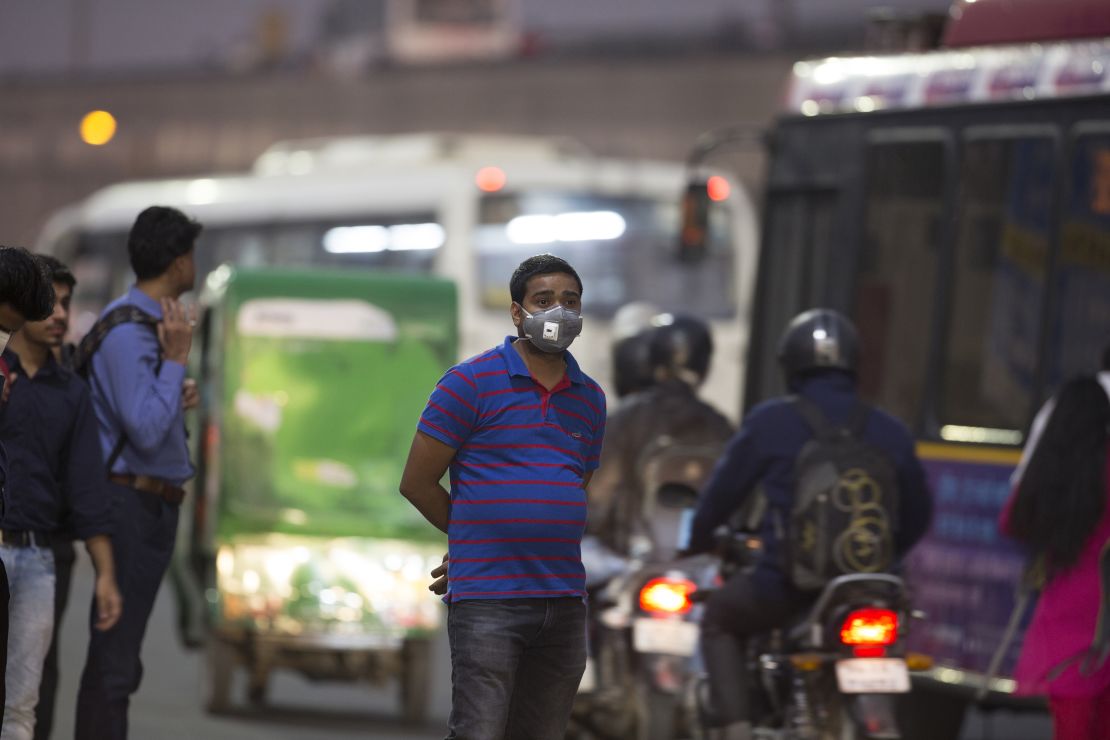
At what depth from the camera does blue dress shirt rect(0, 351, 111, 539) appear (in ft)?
21.6

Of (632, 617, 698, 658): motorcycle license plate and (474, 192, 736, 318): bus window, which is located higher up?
(474, 192, 736, 318): bus window

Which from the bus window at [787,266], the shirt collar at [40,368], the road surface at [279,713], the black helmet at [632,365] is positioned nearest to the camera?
the shirt collar at [40,368]

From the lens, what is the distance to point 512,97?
48375mm

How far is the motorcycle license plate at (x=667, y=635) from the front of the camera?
8195 millimetres

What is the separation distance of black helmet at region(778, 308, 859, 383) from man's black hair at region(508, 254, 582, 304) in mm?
1771

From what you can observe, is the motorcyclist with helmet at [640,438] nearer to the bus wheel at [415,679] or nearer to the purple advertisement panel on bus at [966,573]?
the purple advertisement panel on bus at [966,573]

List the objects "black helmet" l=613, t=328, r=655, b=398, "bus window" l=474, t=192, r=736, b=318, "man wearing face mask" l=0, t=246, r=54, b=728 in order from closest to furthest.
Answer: "man wearing face mask" l=0, t=246, r=54, b=728 → "black helmet" l=613, t=328, r=655, b=398 → "bus window" l=474, t=192, r=736, b=318

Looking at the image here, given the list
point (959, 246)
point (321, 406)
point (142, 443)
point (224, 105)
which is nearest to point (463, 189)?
point (321, 406)

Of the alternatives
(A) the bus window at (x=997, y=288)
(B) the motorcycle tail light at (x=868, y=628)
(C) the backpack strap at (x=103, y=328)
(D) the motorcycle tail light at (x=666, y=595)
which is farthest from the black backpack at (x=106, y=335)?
(A) the bus window at (x=997, y=288)

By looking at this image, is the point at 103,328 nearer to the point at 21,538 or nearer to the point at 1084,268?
the point at 21,538

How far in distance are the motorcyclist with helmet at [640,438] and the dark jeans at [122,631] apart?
220 cm

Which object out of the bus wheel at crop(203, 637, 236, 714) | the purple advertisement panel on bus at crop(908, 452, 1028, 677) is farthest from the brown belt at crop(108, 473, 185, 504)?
the bus wheel at crop(203, 637, 236, 714)

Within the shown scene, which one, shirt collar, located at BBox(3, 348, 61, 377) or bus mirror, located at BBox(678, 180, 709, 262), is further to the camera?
bus mirror, located at BBox(678, 180, 709, 262)

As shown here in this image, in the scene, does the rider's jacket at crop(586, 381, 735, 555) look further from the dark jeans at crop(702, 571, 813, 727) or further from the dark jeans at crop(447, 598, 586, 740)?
the dark jeans at crop(447, 598, 586, 740)
